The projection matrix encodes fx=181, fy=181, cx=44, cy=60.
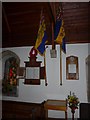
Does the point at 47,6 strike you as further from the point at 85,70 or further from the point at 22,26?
the point at 85,70

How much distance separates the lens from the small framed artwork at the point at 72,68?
6168 millimetres

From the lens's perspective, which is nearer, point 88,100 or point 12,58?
point 88,100

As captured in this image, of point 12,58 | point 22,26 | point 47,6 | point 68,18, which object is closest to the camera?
point 47,6

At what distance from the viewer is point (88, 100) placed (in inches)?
237

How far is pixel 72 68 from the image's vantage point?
6223mm

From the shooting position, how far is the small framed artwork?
20.2ft

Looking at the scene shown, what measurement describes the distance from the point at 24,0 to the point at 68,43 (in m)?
2.02

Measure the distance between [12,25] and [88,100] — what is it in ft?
12.1

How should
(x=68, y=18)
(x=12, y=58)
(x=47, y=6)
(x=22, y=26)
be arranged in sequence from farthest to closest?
(x=12, y=58) → (x=22, y=26) → (x=68, y=18) → (x=47, y=6)

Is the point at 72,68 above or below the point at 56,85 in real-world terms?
above

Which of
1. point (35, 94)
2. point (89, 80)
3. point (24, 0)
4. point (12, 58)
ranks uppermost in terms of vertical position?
point (24, 0)

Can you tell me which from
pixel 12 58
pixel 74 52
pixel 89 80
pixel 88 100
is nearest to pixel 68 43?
pixel 74 52

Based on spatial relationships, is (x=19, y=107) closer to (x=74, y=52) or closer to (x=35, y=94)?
(x=35, y=94)

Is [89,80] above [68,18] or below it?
below
